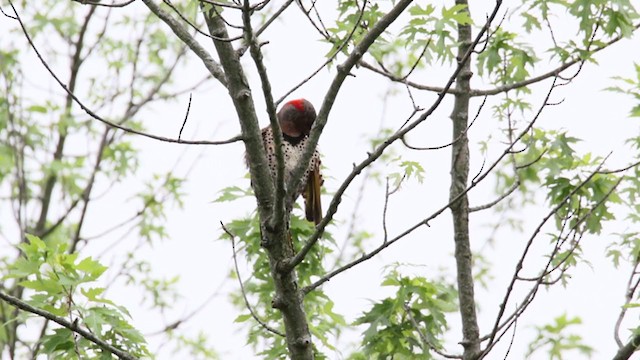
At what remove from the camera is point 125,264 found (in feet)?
26.6

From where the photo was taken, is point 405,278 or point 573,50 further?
point 573,50

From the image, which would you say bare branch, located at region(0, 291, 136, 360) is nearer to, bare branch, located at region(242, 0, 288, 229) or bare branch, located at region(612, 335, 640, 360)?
bare branch, located at region(242, 0, 288, 229)

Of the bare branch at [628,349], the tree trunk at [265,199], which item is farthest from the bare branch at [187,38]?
the bare branch at [628,349]

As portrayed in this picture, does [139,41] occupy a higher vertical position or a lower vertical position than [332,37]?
higher

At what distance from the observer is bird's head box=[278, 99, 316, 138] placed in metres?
5.16

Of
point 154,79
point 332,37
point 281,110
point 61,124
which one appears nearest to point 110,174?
point 61,124

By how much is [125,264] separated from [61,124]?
1.33m

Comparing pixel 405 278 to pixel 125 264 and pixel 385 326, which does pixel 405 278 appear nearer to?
pixel 385 326

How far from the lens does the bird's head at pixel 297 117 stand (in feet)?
16.9

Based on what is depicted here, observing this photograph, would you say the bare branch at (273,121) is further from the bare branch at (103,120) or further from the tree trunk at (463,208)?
the tree trunk at (463,208)

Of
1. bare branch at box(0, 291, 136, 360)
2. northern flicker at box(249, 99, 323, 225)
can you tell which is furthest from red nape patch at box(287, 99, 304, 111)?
bare branch at box(0, 291, 136, 360)

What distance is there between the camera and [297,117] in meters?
5.18

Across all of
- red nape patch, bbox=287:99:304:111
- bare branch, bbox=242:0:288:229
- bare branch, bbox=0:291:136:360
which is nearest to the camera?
bare branch, bbox=242:0:288:229

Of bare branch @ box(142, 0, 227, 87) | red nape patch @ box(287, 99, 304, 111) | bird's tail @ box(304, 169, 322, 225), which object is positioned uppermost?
red nape patch @ box(287, 99, 304, 111)
